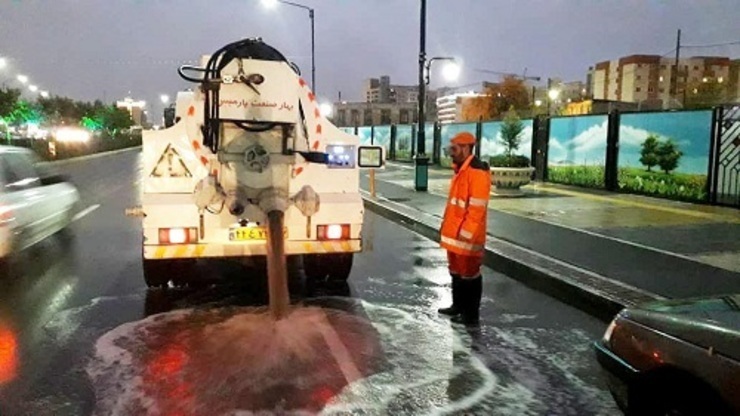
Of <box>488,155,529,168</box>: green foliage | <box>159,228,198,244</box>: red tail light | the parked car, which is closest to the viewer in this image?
the parked car

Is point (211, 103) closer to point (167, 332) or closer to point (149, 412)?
point (167, 332)

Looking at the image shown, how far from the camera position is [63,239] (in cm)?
1127

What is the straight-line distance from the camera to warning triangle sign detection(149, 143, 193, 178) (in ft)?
21.0

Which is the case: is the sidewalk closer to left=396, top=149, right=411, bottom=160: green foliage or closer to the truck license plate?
the truck license plate

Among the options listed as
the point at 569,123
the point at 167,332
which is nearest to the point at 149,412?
the point at 167,332

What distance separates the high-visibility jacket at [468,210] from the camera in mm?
6191

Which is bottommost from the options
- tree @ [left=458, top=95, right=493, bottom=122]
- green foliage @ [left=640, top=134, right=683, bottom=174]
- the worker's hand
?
the worker's hand

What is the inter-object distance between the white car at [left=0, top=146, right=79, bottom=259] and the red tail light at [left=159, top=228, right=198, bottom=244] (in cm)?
272

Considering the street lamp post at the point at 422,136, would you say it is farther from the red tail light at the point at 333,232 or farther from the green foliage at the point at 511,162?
the red tail light at the point at 333,232

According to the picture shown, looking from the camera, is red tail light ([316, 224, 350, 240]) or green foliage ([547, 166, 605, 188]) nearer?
red tail light ([316, 224, 350, 240])

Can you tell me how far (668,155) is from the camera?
1623 centimetres

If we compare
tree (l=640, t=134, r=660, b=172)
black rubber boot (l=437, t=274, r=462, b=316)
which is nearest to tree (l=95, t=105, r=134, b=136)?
tree (l=640, t=134, r=660, b=172)

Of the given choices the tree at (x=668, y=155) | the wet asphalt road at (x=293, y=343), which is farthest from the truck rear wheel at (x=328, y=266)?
the tree at (x=668, y=155)

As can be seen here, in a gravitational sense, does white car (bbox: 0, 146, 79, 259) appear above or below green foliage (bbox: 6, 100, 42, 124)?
below
